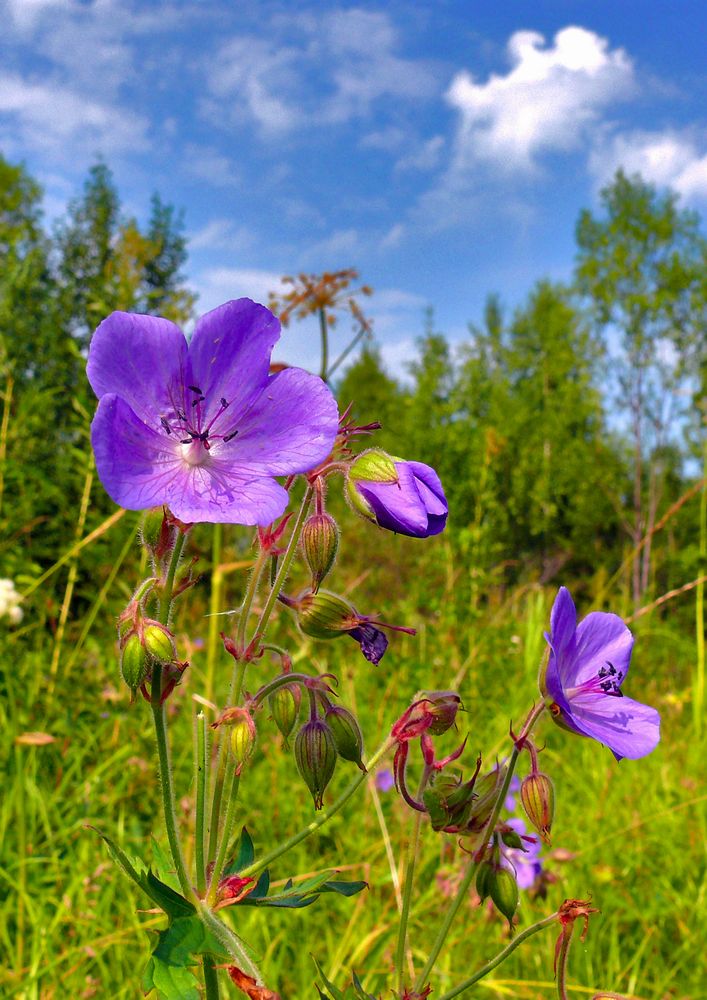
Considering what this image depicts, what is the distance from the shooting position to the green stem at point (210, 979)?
99cm

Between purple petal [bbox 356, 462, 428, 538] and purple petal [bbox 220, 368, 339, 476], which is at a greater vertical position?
purple petal [bbox 220, 368, 339, 476]

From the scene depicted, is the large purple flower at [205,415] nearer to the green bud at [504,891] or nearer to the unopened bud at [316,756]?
the unopened bud at [316,756]

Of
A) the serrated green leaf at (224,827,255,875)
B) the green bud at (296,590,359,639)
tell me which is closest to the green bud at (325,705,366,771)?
the green bud at (296,590,359,639)

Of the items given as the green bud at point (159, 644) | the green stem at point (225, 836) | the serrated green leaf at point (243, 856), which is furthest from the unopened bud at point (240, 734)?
the serrated green leaf at point (243, 856)

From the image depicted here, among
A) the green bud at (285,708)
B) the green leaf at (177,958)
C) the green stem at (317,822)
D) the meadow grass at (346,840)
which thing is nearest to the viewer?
the green leaf at (177,958)

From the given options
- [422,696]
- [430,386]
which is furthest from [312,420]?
[430,386]

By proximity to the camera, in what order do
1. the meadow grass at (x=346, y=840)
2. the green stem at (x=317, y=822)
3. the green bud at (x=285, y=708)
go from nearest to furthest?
the green stem at (x=317, y=822) → the green bud at (x=285, y=708) → the meadow grass at (x=346, y=840)

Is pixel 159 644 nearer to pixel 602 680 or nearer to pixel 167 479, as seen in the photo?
pixel 167 479

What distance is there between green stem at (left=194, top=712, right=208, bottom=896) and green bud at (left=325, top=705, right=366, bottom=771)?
171 millimetres

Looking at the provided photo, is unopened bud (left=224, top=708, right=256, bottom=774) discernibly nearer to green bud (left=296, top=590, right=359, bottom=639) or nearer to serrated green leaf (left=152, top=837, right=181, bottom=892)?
green bud (left=296, top=590, right=359, bottom=639)

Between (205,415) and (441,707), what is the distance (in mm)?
530

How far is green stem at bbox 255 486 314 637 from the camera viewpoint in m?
0.99

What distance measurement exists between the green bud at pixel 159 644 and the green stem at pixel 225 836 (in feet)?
0.69

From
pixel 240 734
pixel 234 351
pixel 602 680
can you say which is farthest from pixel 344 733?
pixel 234 351
